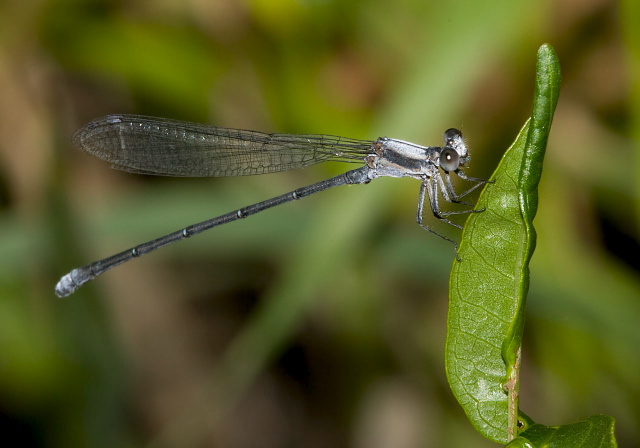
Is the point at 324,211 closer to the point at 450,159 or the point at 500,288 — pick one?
the point at 450,159

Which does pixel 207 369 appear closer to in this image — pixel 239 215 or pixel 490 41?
pixel 239 215

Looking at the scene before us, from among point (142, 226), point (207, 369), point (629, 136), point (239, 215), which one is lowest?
point (207, 369)

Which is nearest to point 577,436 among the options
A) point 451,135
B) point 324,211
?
point 451,135

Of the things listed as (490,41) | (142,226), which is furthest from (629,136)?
(142,226)

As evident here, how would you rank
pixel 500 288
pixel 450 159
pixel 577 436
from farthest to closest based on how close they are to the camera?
pixel 450 159 → pixel 500 288 → pixel 577 436

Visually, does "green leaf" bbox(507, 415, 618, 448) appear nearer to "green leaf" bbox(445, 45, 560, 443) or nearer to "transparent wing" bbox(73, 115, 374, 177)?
"green leaf" bbox(445, 45, 560, 443)

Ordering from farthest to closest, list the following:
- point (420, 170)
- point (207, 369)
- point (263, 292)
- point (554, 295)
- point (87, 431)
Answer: point (207, 369), point (263, 292), point (554, 295), point (87, 431), point (420, 170)

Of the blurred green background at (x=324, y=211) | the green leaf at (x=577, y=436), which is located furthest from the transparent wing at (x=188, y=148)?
the green leaf at (x=577, y=436)
